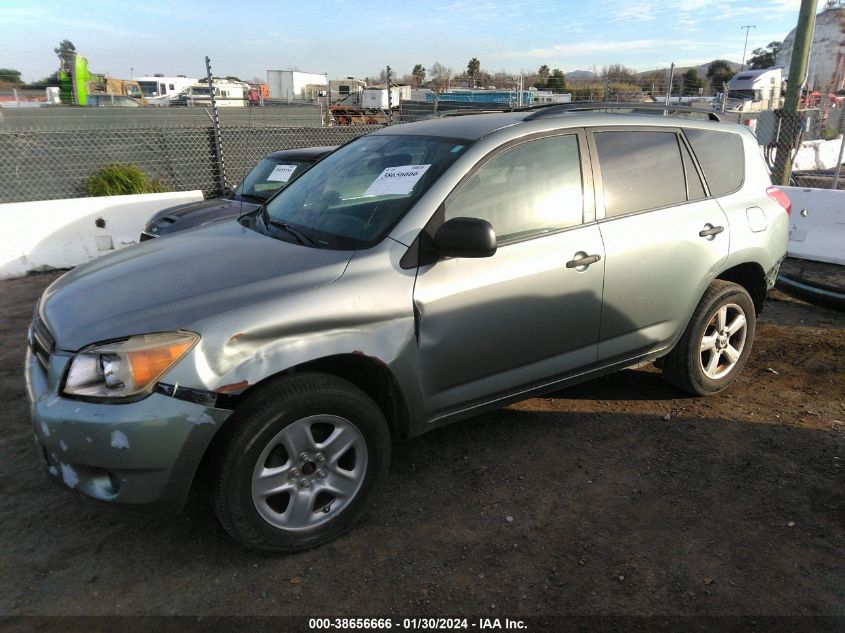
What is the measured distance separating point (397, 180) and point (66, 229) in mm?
6780

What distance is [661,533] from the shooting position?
2.94 m

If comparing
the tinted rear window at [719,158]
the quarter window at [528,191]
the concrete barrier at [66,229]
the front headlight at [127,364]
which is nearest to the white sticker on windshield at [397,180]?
the quarter window at [528,191]

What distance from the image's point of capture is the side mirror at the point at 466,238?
2.79 metres

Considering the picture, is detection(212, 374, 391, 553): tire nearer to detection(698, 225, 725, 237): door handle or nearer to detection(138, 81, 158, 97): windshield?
detection(698, 225, 725, 237): door handle

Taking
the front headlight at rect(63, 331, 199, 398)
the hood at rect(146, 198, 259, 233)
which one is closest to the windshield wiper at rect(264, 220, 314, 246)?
the front headlight at rect(63, 331, 199, 398)

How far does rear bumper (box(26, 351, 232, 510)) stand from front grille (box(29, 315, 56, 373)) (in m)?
0.14

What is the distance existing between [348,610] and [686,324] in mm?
2705

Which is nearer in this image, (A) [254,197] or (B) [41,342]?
(B) [41,342]

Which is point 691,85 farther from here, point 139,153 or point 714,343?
point 714,343

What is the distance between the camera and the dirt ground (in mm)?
2555

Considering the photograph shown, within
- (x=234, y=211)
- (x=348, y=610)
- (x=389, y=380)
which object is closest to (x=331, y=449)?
(x=389, y=380)

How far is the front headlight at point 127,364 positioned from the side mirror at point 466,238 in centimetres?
Result: 113

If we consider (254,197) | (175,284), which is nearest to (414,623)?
(175,284)

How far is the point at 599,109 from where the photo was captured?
12.5 feet
